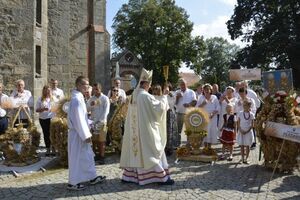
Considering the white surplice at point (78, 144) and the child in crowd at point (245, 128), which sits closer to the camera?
the white surplice at point (78, 144)

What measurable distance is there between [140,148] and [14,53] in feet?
33.3

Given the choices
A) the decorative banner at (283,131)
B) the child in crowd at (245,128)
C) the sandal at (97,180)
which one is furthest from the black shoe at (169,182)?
the child in crowd at (245,128)

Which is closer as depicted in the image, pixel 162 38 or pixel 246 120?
pixel 246 120

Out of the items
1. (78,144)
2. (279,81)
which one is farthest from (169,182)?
(279,81)

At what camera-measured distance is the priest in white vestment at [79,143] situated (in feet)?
24.4

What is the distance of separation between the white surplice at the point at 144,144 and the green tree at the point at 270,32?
28.3 metres

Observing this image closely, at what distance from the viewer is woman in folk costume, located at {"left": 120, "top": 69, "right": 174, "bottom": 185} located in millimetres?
7777

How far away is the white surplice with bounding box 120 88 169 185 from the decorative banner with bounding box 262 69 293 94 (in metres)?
3.04

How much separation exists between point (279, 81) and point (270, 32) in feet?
91.5

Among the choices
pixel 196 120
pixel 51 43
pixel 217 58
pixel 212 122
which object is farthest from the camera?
pixel 217 58

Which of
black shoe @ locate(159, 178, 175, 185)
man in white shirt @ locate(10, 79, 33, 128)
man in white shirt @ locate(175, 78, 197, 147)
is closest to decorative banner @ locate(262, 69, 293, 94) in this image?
man in white shirt @ locate(175, 78, 197, 147)

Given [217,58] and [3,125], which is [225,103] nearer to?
[3,125]

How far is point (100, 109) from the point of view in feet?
33.1

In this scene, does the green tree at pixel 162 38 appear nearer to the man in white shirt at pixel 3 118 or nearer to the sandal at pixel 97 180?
the man in white shirt at pixel 3 118
